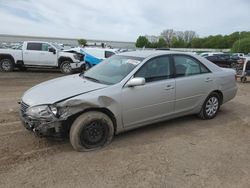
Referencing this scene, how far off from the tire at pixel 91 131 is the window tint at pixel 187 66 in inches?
72.8

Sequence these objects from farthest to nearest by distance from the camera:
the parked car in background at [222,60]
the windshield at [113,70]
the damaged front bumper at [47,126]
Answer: the parked car in background at [222,60] → the windshield at [113,70] → the damaged front bumper at [47,126]

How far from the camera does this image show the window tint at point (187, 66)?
5.24 metres

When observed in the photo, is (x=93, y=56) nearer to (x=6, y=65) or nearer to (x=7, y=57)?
(x=7, y=57)

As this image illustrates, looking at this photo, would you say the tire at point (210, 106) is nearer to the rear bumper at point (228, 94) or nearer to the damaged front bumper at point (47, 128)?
the rear bumper at point (228, 94)

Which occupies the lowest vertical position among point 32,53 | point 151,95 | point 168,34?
point 151,95

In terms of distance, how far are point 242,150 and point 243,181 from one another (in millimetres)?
1044

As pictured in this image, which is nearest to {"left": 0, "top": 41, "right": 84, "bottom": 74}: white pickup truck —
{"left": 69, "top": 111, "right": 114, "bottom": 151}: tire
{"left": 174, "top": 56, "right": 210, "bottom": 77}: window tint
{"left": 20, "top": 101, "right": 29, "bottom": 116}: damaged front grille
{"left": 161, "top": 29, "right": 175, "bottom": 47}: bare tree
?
{"left": 174, "top": 56, "right": 210, "bottom": 77}: window tint

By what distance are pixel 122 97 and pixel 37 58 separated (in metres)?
11.8

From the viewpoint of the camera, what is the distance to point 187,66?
5.44 metres

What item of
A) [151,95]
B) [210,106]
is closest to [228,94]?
[210,106]

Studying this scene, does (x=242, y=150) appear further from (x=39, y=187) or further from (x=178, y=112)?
(x=39, y=187)

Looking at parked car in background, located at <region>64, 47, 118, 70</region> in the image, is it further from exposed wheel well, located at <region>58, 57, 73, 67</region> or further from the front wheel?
the front wheel

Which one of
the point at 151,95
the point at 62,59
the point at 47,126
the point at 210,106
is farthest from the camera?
the point at 62,59

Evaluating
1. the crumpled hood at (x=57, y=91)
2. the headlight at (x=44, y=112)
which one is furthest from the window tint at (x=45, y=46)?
the headlight at (x=44, y=112)
